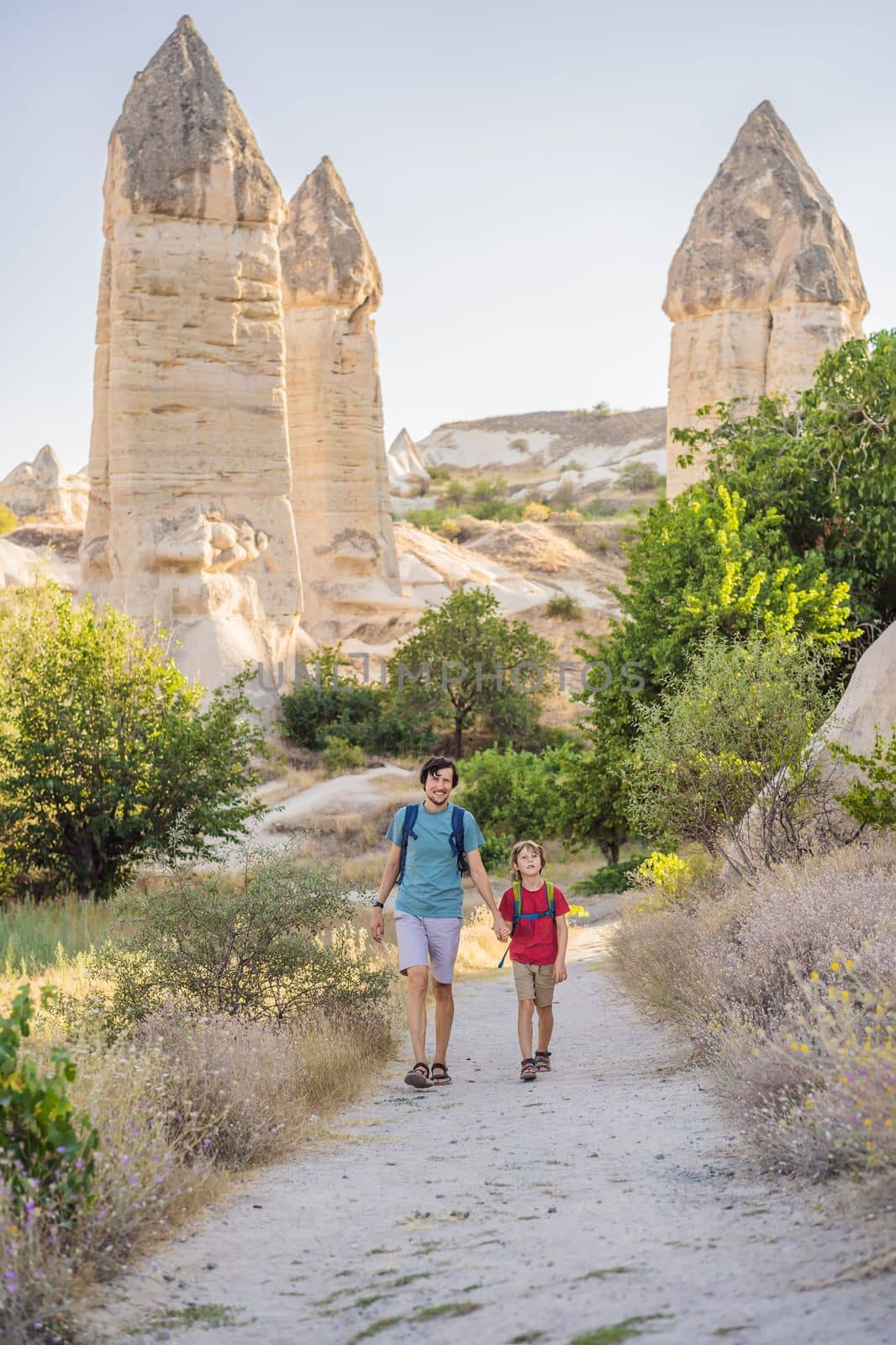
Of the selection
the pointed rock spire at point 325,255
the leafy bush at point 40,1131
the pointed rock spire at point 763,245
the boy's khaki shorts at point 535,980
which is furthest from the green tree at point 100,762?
the pointed rock spire at point 325,255

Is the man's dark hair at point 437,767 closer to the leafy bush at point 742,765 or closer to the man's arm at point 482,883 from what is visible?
the man's arm at point 482,883

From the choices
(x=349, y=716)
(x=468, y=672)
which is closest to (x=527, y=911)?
(x=349, y=716)

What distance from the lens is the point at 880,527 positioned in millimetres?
15383

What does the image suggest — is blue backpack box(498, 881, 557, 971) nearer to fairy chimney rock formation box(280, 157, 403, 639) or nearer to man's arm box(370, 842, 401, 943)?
man's arm box(370, 842, 401, 943)

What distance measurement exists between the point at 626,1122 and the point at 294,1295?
212cm

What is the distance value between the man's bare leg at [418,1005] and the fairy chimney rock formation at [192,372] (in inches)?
717

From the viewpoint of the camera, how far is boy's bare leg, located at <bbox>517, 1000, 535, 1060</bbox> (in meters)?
6.72

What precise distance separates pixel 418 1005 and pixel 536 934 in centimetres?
72

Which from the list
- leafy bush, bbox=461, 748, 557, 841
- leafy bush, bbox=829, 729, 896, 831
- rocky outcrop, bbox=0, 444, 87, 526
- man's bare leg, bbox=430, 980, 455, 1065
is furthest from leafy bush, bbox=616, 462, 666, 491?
man's bare leg, bbox=430, 980, 455, 1065

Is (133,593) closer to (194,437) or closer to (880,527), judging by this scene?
(194,437)

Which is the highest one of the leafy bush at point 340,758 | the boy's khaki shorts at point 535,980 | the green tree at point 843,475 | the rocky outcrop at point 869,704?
the green tree at point 843,475

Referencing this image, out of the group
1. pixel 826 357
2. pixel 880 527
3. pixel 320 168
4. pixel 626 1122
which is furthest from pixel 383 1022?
pixel 320 168

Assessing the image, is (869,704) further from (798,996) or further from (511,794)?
(511,794)

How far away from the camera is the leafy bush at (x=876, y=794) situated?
8.99 m
